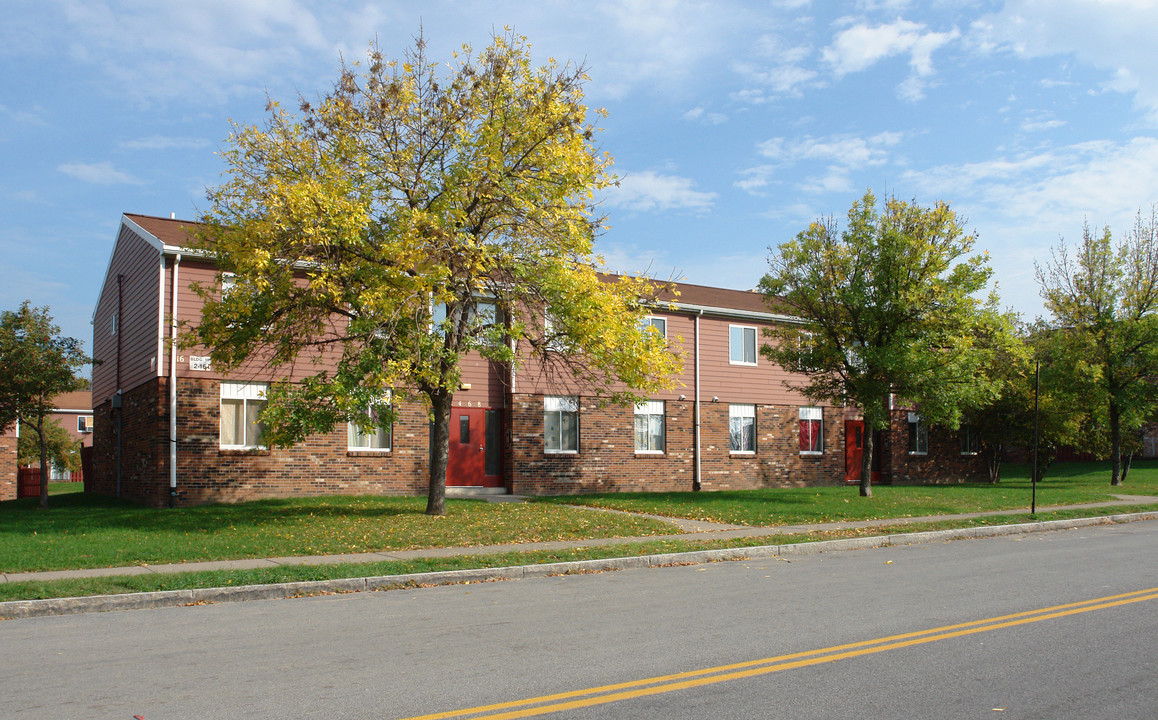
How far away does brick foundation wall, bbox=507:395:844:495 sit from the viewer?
81.8 feet

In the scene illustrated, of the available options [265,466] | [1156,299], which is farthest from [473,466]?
[1156,299]

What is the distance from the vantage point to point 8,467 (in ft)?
105

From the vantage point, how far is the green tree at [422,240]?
14875 millimetres

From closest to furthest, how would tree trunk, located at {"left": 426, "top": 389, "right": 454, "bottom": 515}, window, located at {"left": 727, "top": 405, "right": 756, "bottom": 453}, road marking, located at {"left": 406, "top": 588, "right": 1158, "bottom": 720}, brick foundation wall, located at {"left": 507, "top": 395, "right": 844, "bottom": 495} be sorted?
road marking, located at {"left": 406, "top": 588, "right": 1158, "bottom": 720} → tree trunk, located at {"left": 426, "top": 389, "right": 454, "bottom": 515} → brick foundation wall, located at {"left": 507, "top": 395, "right": 844, "bottom": 495} → window, located at {"left": 727, "top": 405, "right": 756, "bottom": 453}

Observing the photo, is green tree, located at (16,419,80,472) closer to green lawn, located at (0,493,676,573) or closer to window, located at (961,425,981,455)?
green lawn, located at (0,493,676,573)

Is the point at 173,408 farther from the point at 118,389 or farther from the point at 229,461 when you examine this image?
the point at 118,389

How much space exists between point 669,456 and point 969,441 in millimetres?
15112

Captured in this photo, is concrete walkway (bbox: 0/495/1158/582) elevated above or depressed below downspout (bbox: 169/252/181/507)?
below

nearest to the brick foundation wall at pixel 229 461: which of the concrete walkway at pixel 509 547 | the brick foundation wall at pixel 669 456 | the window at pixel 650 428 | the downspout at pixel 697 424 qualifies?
the brick foundation wall at pixel 669 456

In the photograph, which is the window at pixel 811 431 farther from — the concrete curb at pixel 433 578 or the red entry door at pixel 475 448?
the concrete curb at pixel 433 578

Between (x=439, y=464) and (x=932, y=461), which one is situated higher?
(x=439, y=464)

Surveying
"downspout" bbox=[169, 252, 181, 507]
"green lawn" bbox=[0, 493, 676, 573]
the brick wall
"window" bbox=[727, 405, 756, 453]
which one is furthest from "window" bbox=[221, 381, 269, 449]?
the brick wall

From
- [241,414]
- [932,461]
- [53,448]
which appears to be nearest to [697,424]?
[932,461]

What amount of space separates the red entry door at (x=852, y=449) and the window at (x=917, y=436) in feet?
8.00
